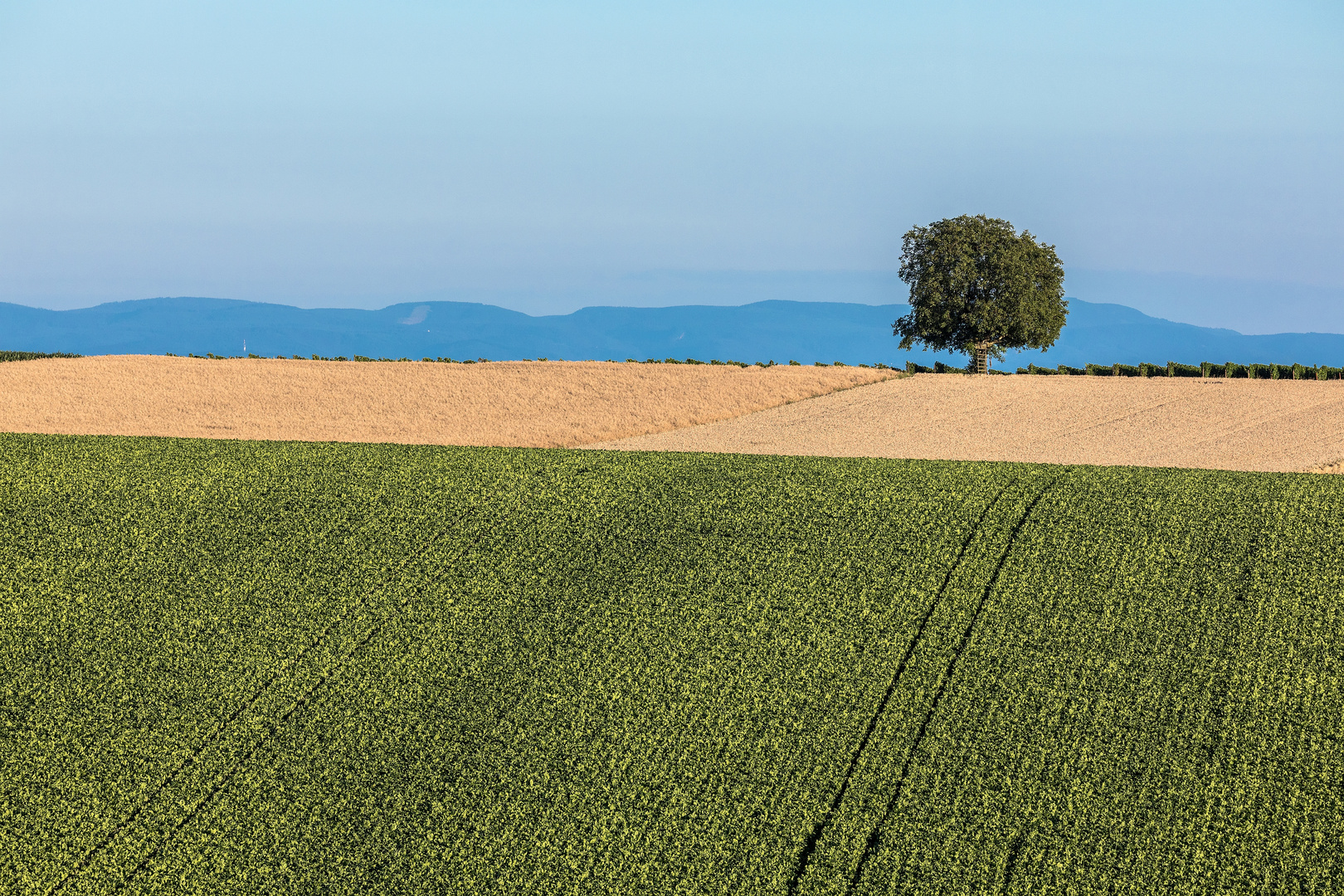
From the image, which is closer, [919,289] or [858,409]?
[858,409]

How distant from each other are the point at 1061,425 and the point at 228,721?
27.2 metres

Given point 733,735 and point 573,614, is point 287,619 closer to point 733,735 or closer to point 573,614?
point 573,614

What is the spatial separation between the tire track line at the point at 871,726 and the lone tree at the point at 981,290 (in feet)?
108

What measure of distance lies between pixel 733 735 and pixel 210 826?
195 inches

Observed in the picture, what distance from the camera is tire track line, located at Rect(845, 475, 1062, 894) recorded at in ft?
30.5

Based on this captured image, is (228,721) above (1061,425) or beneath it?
beneath

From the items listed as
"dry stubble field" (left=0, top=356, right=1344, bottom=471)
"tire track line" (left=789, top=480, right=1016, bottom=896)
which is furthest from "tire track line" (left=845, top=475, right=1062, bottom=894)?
"dry stubble field" (left=0, top=356, right=1344, bottom=471)

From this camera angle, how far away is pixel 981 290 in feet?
150

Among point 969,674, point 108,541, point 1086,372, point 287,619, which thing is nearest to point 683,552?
point 969,674

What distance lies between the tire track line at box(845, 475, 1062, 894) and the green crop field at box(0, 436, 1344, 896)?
37 mm

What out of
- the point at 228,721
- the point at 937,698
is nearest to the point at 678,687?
the point at 937,698

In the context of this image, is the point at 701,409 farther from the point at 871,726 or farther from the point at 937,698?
the point at 871,726

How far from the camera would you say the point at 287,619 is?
12719 mm

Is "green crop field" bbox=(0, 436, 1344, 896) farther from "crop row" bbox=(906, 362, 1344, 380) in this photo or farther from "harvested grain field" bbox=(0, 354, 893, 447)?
"crop row" bbox=(906, 362, 1344, 380)
